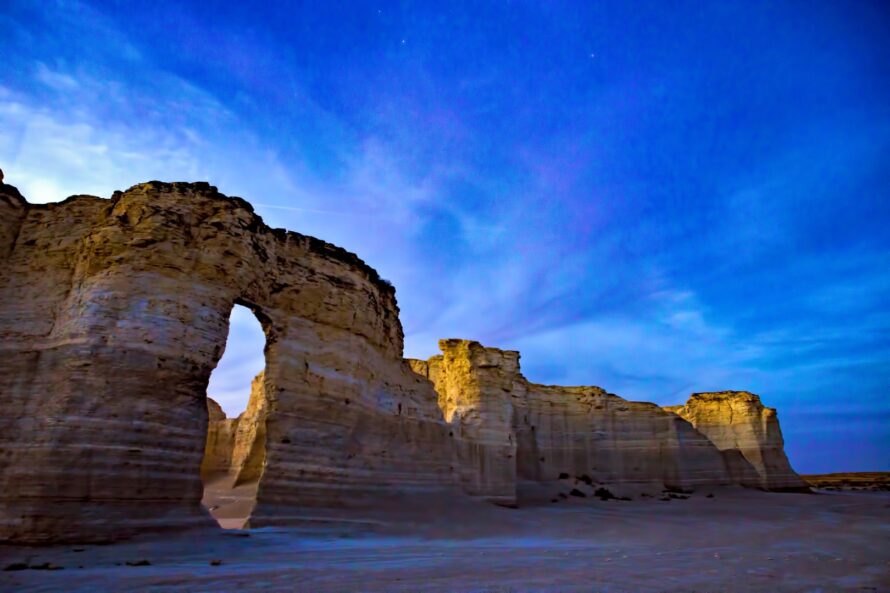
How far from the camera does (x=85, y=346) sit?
9844mm

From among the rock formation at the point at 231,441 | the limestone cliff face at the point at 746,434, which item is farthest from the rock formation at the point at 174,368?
the limestone cliff face at the point at 746,434

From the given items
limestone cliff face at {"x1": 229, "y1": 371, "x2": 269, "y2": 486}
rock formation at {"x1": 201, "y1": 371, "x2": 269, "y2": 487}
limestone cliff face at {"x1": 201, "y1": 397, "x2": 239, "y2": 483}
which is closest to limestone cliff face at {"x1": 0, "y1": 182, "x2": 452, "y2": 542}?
limestone cliff face at {"x1": 229, "y1": 371, "x2": 269, "y2": 486}

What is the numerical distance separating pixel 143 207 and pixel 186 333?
10.1 feet

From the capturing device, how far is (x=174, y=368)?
10.4 metres

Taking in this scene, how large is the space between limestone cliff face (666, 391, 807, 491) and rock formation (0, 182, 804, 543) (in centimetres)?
2885

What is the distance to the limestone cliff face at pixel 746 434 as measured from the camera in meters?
37.2

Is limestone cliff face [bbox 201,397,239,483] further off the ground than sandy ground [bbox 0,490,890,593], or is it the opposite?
limestone cliff face [bbox 201,397,239,483]

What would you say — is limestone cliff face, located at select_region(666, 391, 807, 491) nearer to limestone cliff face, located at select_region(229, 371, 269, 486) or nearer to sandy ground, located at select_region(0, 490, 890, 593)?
sandy ground, located at select_region(0, 490, 890, 593)

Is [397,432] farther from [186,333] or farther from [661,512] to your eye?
[661,512]

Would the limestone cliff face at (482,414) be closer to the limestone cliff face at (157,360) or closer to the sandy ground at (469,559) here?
the sandy ground at (469,559)

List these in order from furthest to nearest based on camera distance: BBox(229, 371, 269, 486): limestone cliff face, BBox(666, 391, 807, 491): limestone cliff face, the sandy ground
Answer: BBox(666, 391, 807, 491): limestone cliff face → BBox(229, 371, 269, 486): limestone cliff face → the sandy ground

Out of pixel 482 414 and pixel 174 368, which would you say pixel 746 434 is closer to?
pixel 482 414

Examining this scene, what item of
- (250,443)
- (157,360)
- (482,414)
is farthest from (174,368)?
(482,414)

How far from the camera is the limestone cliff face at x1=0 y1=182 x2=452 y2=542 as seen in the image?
29.9ft
